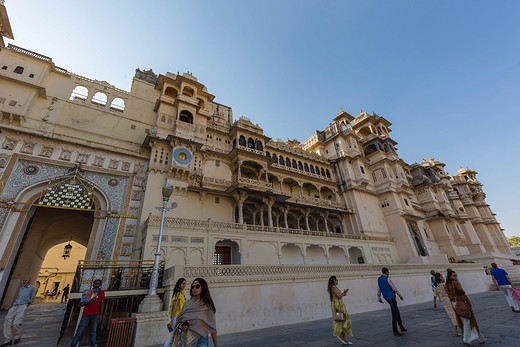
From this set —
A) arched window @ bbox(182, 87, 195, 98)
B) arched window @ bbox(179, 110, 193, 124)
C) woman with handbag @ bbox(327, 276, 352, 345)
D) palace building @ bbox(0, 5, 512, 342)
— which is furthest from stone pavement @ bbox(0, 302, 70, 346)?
arched window @ bbox(182, 87, 195, 98)

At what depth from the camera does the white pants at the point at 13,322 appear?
6715mm

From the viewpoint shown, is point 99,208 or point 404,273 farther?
point 99,208

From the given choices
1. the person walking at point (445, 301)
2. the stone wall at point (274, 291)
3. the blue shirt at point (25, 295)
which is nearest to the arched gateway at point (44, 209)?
the blue shirt at point (25, 295)

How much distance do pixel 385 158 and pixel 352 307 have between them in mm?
25836

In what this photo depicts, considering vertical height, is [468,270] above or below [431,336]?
above

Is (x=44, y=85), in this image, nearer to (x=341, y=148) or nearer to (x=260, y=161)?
(x=260, y=161)

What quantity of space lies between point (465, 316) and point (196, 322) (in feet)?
17.2

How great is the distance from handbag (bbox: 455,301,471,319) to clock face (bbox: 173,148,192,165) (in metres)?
17.2

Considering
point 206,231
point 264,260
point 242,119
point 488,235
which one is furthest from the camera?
point 488,235

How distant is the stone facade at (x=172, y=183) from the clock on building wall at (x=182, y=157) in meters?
0.08

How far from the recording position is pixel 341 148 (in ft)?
101

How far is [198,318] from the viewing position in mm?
3055

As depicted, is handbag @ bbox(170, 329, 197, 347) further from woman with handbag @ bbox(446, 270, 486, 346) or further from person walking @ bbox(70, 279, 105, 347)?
woman with handbag @ bbox(446, 270, 486, 346)

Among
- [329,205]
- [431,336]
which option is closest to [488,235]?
[329,205]
